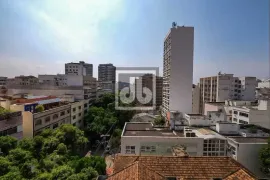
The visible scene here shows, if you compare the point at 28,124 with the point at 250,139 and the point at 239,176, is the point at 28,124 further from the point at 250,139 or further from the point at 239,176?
the point at 250,139

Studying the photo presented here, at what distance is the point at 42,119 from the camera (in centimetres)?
1984

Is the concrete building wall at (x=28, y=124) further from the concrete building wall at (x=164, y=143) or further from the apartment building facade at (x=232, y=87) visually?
the apartment building facade at (x=232, y=87)

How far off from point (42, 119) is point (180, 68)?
1877cm

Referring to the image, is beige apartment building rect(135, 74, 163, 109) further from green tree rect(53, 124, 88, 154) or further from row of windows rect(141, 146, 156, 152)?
row of windows rect(141, 146, 156, 152)

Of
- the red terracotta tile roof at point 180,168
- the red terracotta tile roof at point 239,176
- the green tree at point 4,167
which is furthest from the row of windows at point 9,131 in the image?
the red terracotta tile roof at point 239,176

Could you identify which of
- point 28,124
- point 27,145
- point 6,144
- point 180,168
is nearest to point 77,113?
point 28,124

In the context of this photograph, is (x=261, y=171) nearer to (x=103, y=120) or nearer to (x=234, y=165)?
(x=234, y=165)

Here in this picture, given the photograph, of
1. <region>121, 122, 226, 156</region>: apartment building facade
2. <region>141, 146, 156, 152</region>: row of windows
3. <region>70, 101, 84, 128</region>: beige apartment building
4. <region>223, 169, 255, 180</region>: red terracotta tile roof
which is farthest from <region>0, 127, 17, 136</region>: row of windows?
<region>223, 169, 255, 180</region>: red terracotta tile roof

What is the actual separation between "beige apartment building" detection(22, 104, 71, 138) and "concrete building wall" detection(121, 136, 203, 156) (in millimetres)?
9524

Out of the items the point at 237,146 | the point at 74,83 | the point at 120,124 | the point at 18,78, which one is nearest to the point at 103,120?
the point at 120,124

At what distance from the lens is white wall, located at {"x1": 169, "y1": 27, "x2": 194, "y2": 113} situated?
26891mm

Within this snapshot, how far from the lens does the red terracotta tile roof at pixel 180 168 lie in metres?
6.12

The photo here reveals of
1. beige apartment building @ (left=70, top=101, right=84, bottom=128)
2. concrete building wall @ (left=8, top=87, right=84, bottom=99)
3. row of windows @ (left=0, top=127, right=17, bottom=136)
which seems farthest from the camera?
concrete building wall @ (left=8, top=87, right=84, bottom=99)

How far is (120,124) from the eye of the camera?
1169 inches
